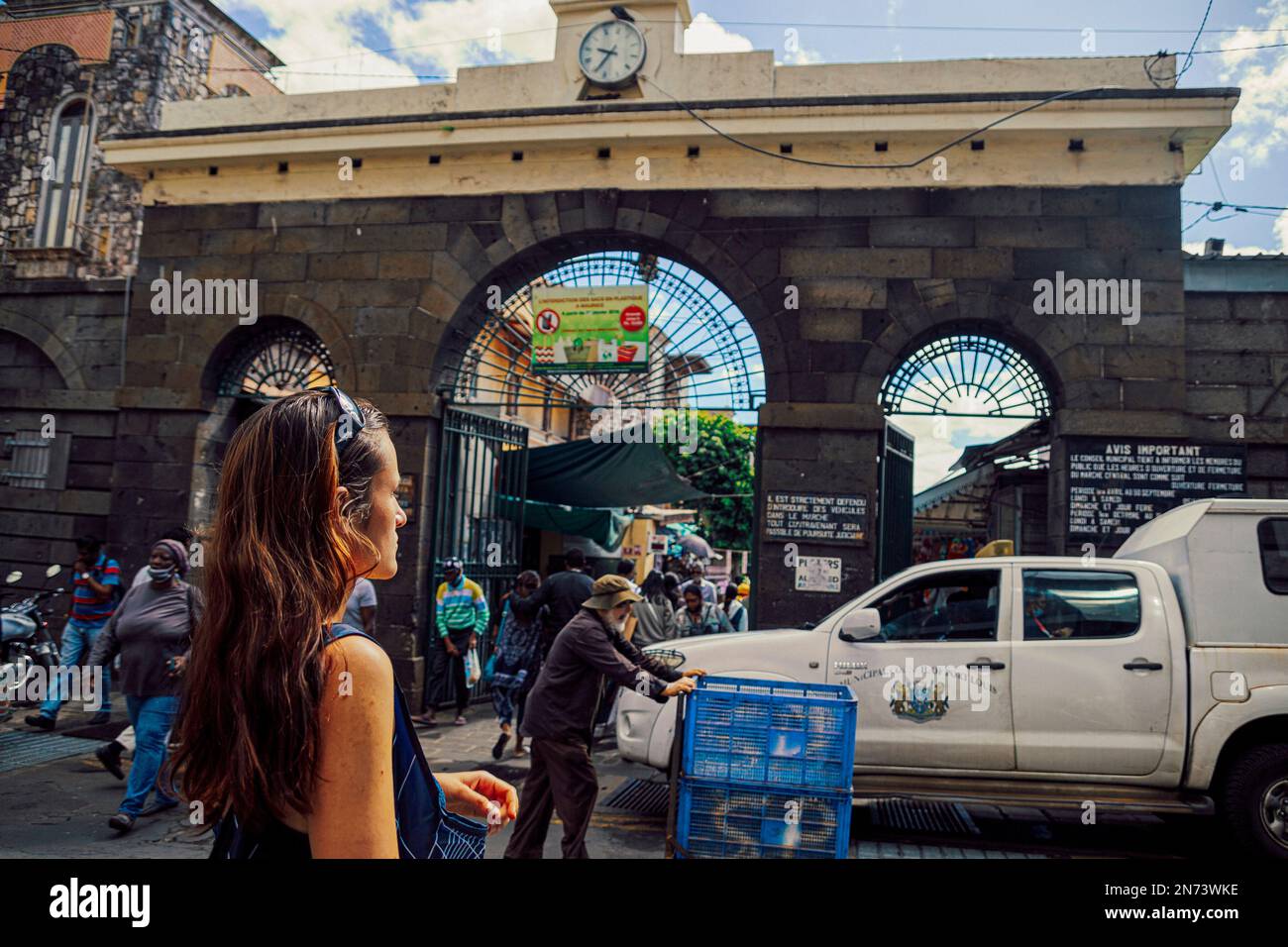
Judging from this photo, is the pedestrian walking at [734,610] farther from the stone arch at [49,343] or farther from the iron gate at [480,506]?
the stone arch at [49,343]

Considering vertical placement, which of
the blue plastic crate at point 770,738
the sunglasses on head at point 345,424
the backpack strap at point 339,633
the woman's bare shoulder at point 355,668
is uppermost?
the sunglasses on head at point 345,424

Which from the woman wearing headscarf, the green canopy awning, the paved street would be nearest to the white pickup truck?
the paved street

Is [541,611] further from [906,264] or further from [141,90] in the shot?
[141,90]

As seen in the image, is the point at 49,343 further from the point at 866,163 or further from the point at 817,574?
the point at 866,163

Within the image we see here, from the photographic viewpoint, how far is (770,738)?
454 cm

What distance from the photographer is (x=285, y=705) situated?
1.21m

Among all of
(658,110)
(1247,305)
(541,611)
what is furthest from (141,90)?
(1247,305)

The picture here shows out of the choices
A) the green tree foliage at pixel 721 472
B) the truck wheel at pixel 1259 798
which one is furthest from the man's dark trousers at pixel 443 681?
the green tree foliage at pixel 721 472

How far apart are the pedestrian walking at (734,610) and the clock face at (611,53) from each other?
22.1 ft

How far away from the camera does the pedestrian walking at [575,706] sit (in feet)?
16.0

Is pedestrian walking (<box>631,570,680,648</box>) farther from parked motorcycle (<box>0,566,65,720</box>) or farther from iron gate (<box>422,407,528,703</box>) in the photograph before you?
parked motorcycle (<box>0,566,65,720</box>)

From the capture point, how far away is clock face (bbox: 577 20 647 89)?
10516mm

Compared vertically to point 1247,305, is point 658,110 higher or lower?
higher

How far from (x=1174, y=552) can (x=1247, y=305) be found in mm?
4542
